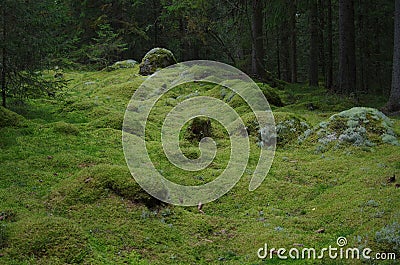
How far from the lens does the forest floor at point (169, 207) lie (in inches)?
209

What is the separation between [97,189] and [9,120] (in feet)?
17.2

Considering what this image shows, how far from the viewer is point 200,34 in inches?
841

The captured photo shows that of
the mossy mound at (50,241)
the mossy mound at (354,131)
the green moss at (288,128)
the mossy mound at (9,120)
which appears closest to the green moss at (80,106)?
the mossy mound at (9,120)

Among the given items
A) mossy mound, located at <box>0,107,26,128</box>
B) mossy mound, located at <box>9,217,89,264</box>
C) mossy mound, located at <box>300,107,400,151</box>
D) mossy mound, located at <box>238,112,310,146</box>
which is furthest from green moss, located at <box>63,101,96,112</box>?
mossy mound, located at <box>9,217,89,264</box>

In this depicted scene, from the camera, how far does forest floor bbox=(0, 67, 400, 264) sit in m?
5.31

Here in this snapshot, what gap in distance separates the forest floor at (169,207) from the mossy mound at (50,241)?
0.01 m

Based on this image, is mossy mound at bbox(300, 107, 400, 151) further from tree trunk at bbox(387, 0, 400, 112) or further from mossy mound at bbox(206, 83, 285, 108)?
mossy mound at bbox(206, 83, 285, 108)

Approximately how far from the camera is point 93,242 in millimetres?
5500

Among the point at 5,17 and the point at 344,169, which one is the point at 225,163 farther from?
the point at 5,17

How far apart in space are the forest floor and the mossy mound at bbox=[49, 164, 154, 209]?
0.02 meters

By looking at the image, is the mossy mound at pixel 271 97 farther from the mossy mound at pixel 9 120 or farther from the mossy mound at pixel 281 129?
the mossy mound at pixel 9 120

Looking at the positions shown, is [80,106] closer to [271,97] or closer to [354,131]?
[271,97]

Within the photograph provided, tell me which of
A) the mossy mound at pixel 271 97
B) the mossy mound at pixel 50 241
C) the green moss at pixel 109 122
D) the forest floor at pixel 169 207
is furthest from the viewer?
the mossy mound at pixel 271 97

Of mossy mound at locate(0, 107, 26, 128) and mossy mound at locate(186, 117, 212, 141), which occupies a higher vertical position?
mossy mound at locate(0, 107, 26, 128)
